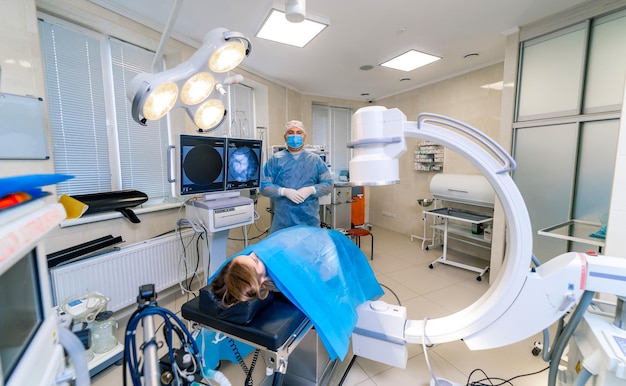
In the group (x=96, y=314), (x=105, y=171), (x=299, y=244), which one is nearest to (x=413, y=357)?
(x=299, y=244)

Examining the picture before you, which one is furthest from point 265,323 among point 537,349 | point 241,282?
point 537,349

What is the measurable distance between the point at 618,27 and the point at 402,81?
88.5 inches

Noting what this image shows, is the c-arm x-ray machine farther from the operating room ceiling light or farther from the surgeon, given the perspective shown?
the surgeon

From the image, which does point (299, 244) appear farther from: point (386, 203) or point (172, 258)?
point (386, 203)

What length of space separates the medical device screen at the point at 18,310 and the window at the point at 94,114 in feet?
5.56

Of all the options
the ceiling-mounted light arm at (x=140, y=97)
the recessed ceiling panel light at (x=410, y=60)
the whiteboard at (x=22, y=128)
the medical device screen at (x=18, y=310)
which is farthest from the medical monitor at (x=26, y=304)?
the recessed ceiling panel light at (x=410, y=60)

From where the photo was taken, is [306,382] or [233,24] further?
[233,24]

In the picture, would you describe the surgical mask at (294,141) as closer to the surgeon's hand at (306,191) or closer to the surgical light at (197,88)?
the surgeon's hand at (306,191)

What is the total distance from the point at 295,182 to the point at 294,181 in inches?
0.5

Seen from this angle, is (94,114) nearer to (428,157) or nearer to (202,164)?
(202,164)

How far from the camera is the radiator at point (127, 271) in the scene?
5.98 ft

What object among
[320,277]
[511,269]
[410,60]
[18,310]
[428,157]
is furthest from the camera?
[428,157]

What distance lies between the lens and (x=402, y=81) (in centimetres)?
397

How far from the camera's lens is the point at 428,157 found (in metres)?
4.04
